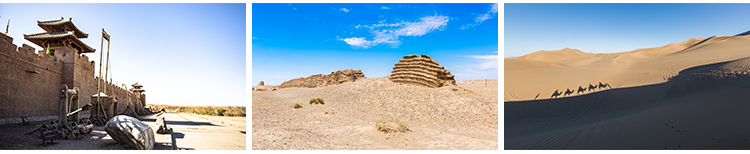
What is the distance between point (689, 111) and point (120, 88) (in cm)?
3027

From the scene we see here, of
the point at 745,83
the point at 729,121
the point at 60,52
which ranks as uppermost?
the point at 60,52

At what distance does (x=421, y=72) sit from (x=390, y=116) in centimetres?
663

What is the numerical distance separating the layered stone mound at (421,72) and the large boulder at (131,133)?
46.9 ft

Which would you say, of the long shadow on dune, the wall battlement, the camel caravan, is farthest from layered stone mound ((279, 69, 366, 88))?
the wall battlement

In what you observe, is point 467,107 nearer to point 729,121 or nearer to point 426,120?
point 426,120

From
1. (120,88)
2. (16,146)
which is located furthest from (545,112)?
(120,88)

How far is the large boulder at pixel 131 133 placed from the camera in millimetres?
4914

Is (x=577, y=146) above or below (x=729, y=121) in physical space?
below

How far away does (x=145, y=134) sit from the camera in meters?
5.02

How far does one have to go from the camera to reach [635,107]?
9398 millimetres

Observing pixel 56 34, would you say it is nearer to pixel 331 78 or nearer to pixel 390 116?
pixel 390 116

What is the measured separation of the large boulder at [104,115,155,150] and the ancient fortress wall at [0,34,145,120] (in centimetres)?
703
